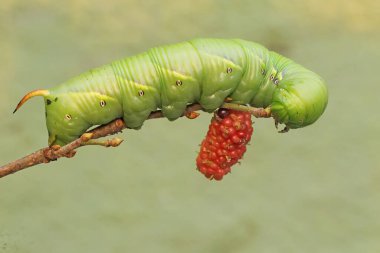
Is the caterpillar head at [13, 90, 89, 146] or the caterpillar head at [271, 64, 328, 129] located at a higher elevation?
the caterpillar head at [271, 64, 328, 129]

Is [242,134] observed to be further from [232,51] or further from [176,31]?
[176,31]

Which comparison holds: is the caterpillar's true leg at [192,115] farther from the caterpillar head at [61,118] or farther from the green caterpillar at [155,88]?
the caterpillar head at [61,118]

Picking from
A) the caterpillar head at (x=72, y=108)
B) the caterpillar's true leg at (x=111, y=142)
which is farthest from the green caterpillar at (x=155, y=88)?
the caterpillar's true leg at (x=111, y=142)

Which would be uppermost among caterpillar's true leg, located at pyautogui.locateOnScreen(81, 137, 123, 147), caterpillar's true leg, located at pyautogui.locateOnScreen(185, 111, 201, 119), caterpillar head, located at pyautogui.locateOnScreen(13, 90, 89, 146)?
caterpillar's true leg, located at pyautogui.locateOnScreen(81, 137, 123, 147)

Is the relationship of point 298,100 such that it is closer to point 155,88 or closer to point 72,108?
point 155,88

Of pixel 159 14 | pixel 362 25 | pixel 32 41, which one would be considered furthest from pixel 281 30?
pixel 32 41

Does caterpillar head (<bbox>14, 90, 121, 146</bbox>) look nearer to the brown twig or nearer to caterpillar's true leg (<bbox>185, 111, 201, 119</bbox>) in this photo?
the brown twig

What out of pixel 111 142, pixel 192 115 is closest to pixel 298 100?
pixel 192 115

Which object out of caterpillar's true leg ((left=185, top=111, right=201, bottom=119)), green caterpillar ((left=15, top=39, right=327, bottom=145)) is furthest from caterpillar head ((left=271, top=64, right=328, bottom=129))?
caterpillar's true leg ((left=185, top=111, right=201, bottom=119))
